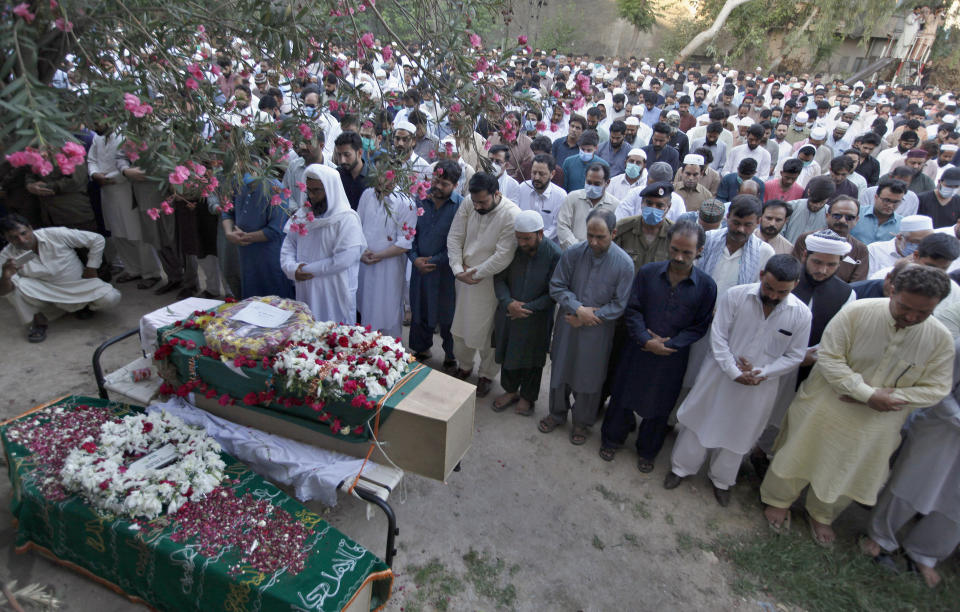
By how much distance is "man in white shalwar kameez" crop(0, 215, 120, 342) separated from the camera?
5082 mm

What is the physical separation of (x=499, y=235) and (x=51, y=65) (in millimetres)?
3025

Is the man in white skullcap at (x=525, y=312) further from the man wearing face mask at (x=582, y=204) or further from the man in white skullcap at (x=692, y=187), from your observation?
the man in white skullcap at (x=692, y=187)

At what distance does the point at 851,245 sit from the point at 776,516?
2.11m

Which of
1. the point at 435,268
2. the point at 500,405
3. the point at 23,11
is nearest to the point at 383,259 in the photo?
the point at 435,268

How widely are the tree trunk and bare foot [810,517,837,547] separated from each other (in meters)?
26.5

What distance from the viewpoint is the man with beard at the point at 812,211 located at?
5.29 meters

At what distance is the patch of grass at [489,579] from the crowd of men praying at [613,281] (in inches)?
57.0

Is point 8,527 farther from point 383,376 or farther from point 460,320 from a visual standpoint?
point 460,320

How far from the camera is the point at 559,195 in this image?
6020 millimetres

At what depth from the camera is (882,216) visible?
5.45m

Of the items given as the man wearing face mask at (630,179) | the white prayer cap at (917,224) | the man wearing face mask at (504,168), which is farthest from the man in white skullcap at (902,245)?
the man wearing face mask at (504,168)

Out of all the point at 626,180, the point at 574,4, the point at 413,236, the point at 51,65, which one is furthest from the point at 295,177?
the point at 574,4

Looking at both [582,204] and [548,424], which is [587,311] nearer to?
[548,424]

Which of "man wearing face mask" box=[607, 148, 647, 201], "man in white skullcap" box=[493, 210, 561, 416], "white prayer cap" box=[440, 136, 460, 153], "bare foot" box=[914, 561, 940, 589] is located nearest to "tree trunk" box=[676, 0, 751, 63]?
"man wearing face mask" box=[607, 148, 647, 201]
